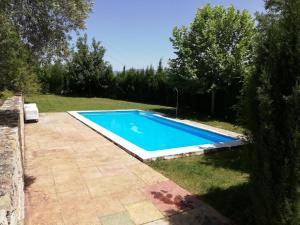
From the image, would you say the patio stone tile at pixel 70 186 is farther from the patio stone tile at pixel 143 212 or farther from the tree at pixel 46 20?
the tree at pixel 46 20

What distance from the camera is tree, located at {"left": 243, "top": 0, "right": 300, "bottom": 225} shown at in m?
2.96

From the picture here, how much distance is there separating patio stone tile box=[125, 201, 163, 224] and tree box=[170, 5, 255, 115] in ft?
→ 37.0

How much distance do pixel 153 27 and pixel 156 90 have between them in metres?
5.93

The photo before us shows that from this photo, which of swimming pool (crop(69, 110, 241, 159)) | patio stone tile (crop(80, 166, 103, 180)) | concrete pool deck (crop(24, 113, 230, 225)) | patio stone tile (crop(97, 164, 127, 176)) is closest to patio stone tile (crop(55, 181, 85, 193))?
concrete pool deck (crop(24, 113, 230, 225))

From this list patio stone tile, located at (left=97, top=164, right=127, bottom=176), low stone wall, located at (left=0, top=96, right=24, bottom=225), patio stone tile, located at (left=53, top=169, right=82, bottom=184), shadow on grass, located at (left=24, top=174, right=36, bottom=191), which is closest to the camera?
low stone wall, located at (left=0, top=96, right=24, bottom=225)

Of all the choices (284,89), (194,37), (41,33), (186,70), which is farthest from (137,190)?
(194,37)

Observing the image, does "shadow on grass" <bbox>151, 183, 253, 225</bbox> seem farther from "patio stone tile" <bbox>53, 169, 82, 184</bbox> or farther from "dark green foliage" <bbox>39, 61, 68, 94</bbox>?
"dark green foliage" <bbox>39, 61, 68, 94</bbox>

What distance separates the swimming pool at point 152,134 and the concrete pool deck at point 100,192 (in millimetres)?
1161

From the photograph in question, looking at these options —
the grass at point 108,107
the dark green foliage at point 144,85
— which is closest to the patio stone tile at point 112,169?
the grass at point 108,107

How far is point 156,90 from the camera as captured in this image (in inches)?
918

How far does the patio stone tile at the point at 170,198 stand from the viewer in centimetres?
445

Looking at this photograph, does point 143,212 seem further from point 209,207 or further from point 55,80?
point 55,80

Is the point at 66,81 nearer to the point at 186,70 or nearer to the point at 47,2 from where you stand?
the point at 186,70

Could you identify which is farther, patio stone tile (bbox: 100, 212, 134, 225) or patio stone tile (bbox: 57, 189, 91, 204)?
patio stone tile (bbox: 57, 189, 91, 204)
